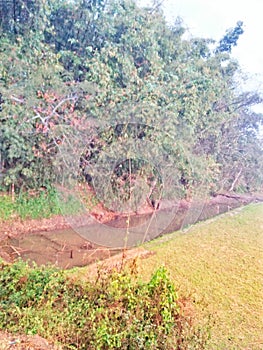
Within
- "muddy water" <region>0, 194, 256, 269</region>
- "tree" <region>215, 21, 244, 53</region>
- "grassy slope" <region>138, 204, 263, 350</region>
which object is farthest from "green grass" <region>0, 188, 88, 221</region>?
"tree" <region>215, 21, 244, 53</region>

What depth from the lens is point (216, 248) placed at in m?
4.96

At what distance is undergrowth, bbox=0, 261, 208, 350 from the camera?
208cm

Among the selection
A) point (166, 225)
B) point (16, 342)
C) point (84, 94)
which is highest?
point (84, 94)

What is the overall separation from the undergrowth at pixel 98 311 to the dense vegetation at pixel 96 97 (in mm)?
2828

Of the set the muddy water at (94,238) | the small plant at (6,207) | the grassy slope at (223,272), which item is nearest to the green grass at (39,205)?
the small plant at (6,207)

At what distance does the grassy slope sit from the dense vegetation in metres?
1.49

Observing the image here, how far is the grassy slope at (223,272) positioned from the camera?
2.71 meters

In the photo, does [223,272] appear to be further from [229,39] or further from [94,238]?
[229,39]

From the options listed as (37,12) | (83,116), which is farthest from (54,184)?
(37,12)

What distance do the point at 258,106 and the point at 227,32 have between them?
Result: 294 cm

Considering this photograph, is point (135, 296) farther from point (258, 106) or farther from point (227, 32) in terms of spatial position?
point (258, 106)

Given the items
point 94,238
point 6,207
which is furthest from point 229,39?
point 6,207

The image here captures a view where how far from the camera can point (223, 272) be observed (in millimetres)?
3984

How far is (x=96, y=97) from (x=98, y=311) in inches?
171
